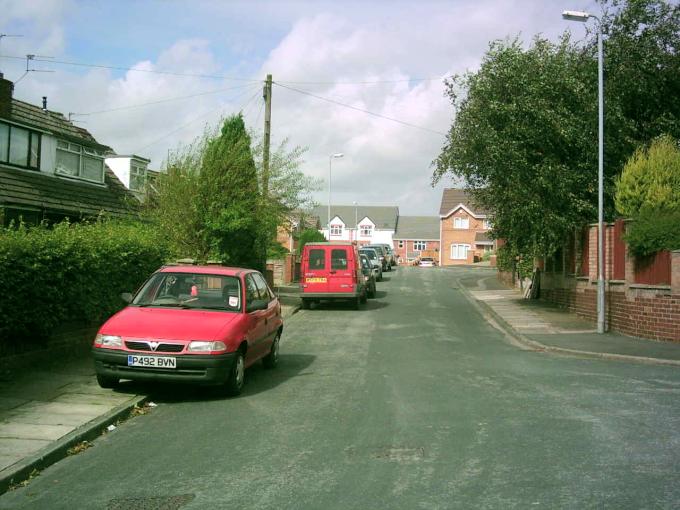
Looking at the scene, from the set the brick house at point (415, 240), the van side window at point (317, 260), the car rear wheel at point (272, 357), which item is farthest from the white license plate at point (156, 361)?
the brick house at point (415, 240)

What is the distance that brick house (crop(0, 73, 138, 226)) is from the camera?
21.4 m

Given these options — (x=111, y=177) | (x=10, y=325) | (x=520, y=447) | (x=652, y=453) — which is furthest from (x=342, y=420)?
(x=111, y=177)

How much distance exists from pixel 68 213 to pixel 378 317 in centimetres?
1077

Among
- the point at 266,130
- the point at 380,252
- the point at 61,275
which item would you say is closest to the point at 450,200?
the point at 380,252

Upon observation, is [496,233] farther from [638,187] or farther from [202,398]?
[202,398]

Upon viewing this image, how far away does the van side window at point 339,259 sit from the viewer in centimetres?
2331

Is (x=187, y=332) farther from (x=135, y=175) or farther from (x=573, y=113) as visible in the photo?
(x=135, y=175)

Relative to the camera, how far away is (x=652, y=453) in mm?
6426

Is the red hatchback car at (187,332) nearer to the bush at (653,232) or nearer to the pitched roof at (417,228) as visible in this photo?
the bush at (653,232)

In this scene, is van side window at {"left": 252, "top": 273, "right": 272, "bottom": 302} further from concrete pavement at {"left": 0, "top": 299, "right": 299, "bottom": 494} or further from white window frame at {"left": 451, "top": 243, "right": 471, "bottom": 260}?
white window frame at {"left": 451, "top": 243, "right": 471, "bottom": 260}

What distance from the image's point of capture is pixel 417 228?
106 metres

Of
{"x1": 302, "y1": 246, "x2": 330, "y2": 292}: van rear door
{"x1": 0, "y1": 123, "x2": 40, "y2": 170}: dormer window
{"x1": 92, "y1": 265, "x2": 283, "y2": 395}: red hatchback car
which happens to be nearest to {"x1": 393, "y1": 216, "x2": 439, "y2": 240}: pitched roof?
{"x1": 302, "y1": 246, "x2": 330, "y2": 292}: van rear door

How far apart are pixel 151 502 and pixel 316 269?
18.2 m

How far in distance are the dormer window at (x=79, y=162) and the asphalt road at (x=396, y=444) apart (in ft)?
52.6
